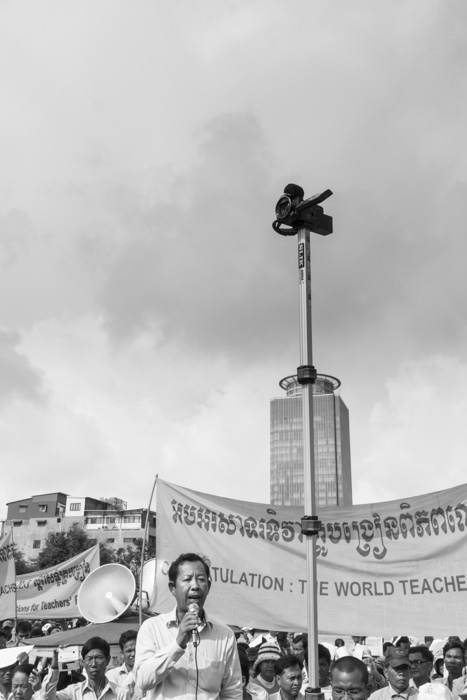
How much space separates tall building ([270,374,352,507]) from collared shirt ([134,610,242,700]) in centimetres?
15250

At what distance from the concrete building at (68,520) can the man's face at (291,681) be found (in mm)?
85272

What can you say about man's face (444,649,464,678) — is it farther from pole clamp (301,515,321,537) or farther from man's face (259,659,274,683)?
pole clamp (301,515,321,537)

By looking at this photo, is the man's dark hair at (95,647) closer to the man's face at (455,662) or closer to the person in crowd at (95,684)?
the person in crowd at (95,684)

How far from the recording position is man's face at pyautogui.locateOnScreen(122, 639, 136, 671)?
7.46 metres

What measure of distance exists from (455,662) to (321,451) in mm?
161836

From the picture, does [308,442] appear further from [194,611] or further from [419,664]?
[419,664]

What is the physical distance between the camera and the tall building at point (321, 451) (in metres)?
158

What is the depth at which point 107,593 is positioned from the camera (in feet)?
43.8

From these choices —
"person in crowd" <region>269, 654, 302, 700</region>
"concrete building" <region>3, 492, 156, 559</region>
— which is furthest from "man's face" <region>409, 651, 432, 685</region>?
"concrete building" <region>3, 492, 156, 559</region>

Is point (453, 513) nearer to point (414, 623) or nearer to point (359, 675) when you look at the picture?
point (414, 623)

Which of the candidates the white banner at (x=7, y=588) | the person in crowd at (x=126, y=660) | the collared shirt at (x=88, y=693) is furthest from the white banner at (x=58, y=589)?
the collared shirt at (x=88, y=693)

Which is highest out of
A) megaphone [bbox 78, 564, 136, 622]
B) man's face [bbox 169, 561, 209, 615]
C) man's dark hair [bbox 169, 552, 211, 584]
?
megaphone [bbox 78, 564, 136, 622]

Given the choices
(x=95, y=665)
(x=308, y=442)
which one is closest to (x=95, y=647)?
(x=95, y=665)

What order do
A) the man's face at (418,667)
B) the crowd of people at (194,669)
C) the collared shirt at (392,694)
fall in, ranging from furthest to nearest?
1. the man's face at (418,667)
2. the collared shirt at (392,694)
3. the crowd of people at (194,669)
